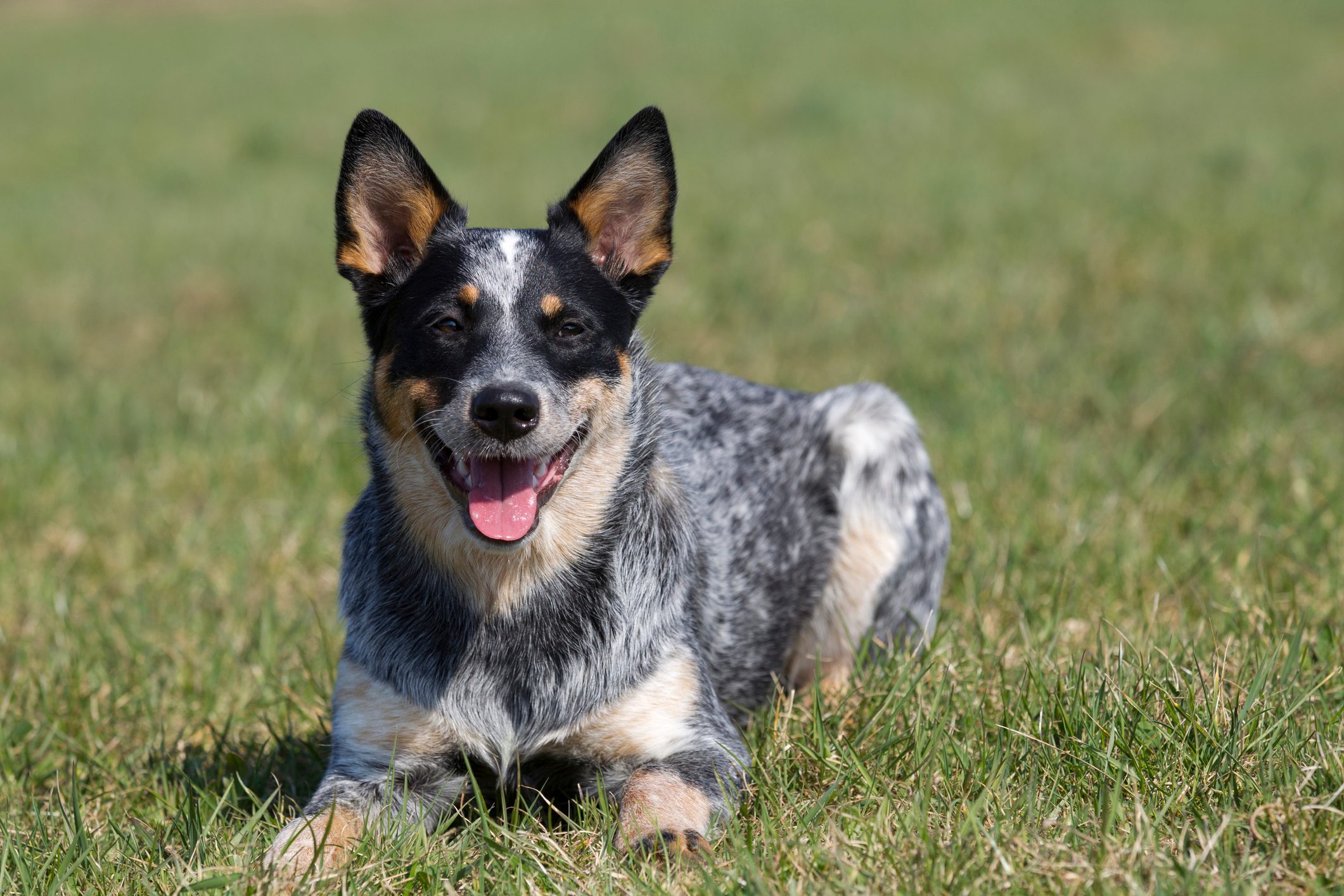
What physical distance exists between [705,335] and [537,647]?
501 cm

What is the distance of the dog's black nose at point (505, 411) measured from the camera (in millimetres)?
3152

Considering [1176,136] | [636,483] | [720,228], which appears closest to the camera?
[636,483]

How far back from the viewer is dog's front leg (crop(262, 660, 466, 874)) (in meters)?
3.27

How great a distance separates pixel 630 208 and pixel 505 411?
89 cm

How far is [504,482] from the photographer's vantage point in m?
3.41

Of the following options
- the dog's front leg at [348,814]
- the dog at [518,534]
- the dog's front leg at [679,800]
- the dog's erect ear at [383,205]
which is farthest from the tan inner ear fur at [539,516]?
the dog's front leg at [679,800]

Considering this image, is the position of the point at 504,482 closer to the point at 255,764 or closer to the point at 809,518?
the point at 255,764

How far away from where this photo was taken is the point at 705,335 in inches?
327

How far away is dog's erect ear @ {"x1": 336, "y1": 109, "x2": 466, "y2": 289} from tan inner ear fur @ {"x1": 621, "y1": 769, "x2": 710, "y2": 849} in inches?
61.0

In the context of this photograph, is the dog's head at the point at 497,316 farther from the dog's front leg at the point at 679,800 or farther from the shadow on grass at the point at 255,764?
the shadow on grass at the point at 255,764

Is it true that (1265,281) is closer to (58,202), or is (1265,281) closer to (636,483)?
(636,483)

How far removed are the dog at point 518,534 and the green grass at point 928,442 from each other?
0.74 ft

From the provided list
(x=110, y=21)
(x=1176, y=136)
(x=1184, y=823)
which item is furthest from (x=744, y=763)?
(x=110, y=21)

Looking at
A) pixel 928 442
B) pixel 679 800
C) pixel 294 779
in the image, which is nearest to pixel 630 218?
pixel 679 800
